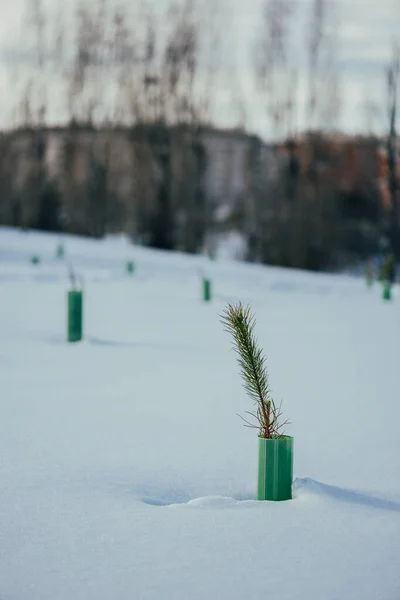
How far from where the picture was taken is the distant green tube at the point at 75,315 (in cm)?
1117

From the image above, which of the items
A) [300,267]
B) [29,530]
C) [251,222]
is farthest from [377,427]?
[251,222]

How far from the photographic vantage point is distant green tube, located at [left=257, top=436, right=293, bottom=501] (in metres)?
4.60

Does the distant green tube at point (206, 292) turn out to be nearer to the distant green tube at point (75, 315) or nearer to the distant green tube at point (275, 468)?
the distant green tube at point (75, 315)

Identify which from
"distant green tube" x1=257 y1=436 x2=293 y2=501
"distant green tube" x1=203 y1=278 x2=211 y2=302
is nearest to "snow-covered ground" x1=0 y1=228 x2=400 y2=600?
"distant green tube" x1=257 y1=436 x2=293 y2=501

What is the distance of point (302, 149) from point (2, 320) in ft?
92.7

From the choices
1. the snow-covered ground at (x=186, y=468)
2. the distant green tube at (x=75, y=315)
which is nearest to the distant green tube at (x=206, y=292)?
the snow-covered ground at (x=186, y=468)

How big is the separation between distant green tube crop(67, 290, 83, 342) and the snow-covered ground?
18 centimetres

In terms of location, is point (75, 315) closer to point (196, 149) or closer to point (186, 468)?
point (186, 468)

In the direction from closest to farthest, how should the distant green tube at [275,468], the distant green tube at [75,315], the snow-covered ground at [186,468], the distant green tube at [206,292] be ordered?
the snow-covered ground at [186,468], the distant green tube at [275,468], the distant green tube at [75,315], the distant green tube at [206,292]

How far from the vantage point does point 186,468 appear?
18.0ft

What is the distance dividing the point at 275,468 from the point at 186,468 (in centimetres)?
95

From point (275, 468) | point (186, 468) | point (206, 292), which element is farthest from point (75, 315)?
point (206, 292)

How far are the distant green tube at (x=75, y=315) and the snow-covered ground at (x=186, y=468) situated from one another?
179mm

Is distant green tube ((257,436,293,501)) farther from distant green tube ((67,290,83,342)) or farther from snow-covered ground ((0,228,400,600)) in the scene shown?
distant green tube ((67,290,83,342))
